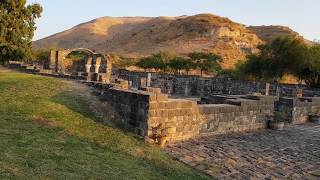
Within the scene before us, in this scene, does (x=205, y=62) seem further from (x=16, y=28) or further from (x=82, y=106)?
(x=82, y=106)

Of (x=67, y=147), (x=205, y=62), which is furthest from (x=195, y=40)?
(x=67, y=147)

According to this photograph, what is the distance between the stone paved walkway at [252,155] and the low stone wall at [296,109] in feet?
9.84

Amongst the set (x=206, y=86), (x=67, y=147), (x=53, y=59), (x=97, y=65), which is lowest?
(x=67, y=147)

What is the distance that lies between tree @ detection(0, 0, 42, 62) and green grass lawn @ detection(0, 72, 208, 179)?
2513 centimetres

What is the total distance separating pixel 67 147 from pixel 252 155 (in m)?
4.56

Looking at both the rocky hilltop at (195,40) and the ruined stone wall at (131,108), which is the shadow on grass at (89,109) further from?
the rocky hilltop at (195,40)

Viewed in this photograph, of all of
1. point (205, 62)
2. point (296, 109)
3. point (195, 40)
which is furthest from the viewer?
point (195, 40)

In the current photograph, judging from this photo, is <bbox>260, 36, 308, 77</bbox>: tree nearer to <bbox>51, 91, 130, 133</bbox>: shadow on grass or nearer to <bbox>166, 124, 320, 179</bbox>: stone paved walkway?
<bbox>166, 124, 320, 179</bbox>: stone paved walkway

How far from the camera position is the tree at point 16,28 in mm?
35209

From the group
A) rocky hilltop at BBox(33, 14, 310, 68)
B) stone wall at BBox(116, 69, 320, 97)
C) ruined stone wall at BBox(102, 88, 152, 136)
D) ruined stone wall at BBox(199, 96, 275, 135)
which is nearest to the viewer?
ruined stone wall at BBox(102, 88, 152, 136)

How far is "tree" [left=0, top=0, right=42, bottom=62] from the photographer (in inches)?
1386

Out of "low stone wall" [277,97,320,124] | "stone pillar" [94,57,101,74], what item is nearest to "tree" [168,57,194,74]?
"stone pillar" [94,57,101,74]

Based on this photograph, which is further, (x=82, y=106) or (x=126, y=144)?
(x=82, y=106)

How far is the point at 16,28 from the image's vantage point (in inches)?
1417
